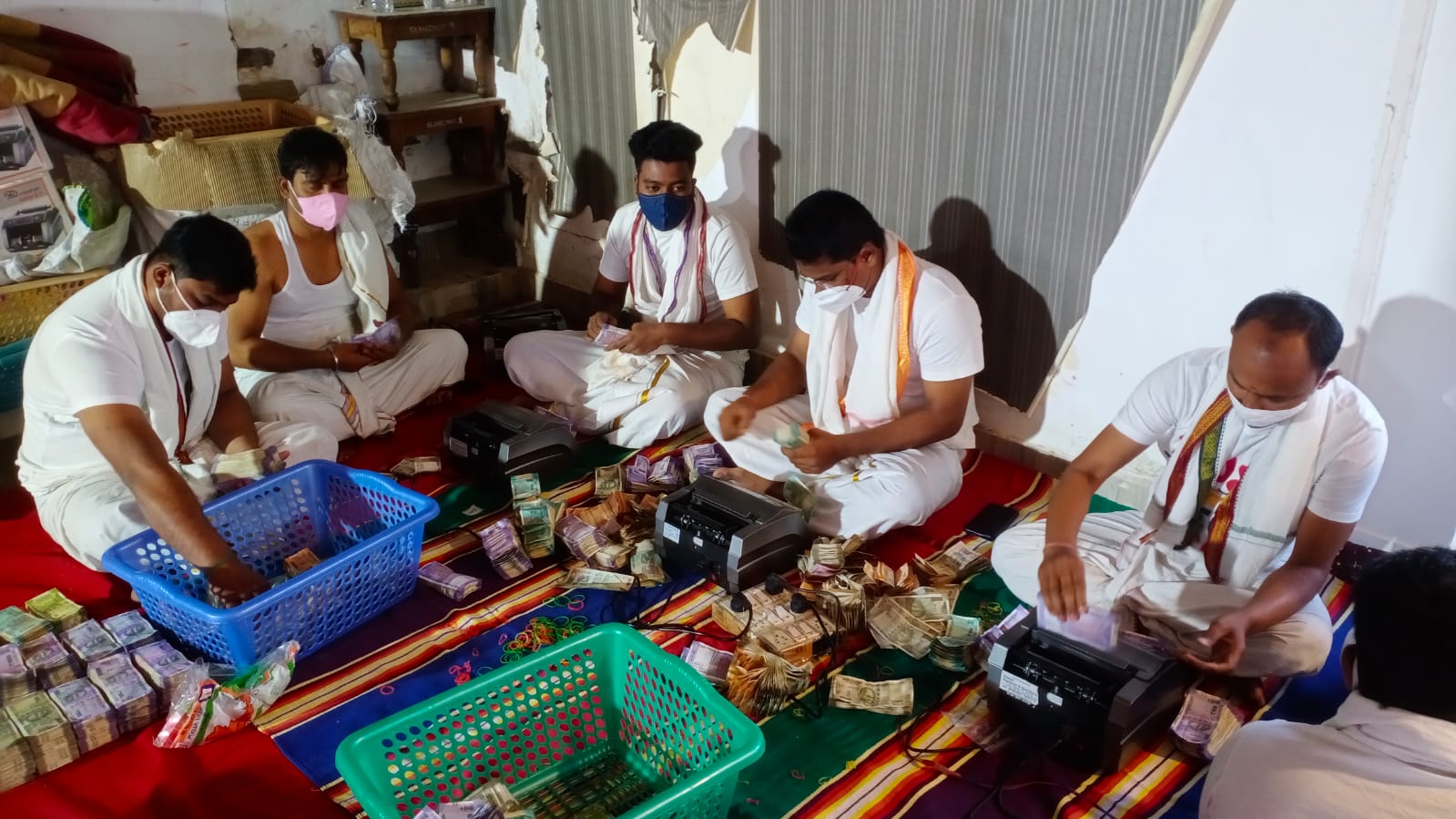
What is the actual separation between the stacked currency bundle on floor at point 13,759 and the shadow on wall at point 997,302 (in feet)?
9.20

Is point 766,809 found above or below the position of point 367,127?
below

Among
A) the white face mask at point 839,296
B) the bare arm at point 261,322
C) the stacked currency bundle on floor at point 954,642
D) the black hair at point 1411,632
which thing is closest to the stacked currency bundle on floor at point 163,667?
the bare arm at point 261,322

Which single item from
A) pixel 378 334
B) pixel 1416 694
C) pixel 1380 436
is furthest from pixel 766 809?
pixel 378 334

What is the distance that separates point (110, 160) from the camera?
12.9 ft

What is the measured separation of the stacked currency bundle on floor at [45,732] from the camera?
7.18ft

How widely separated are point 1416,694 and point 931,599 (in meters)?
1.21

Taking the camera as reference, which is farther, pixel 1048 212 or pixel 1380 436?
pixel 1048 212

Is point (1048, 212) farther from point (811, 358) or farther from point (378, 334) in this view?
point (378, 334)

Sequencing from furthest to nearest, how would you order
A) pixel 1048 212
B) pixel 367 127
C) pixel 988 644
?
pixel 367 127, pixel 1048 212, pixel 988 644

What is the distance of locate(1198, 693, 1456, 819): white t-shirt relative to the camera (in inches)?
57.9

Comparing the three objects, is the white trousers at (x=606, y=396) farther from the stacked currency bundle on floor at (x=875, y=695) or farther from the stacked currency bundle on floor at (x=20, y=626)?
the stacked currency bundle on floor at (x=20, y=626)

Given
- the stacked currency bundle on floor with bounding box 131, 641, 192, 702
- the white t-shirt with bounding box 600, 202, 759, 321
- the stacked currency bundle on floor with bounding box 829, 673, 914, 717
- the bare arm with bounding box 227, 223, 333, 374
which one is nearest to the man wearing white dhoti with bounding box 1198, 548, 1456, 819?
the stacked currency bundle on floor with bounding box 829, 673, 914, 717

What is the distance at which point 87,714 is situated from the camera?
2.24 metres

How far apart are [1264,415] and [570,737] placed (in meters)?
1.64
